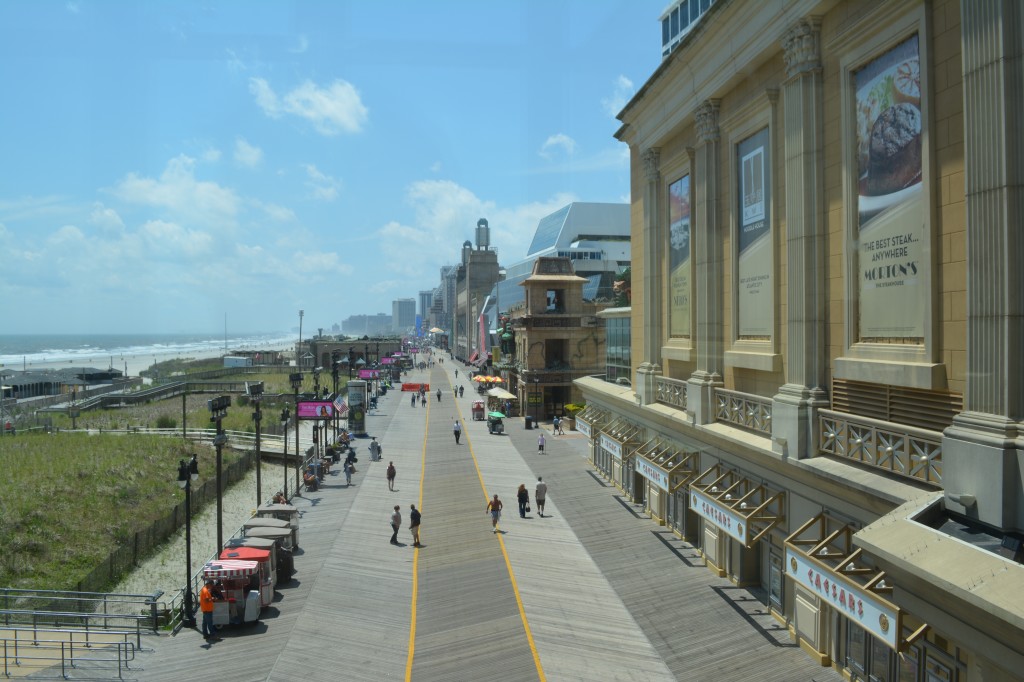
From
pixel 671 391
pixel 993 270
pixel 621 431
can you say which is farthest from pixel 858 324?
pixel 621 431

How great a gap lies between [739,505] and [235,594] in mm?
11362

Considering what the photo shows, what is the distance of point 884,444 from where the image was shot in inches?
458

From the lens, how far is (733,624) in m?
15.3

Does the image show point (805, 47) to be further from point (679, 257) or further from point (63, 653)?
point (63, 653)

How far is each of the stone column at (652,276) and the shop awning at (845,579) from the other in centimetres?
1188

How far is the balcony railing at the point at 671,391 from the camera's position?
890 inches

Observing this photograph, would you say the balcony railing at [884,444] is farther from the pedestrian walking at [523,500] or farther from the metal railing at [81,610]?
the metal railing at [81,610]

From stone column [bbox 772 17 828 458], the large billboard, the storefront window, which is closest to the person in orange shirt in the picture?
stone column [bbox 772 17 828 458]

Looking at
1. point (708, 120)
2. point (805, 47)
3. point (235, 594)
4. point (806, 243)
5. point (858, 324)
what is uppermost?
point (708, 120)

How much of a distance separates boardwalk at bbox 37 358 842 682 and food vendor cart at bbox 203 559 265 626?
0.30m

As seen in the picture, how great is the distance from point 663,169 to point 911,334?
47.8 feet

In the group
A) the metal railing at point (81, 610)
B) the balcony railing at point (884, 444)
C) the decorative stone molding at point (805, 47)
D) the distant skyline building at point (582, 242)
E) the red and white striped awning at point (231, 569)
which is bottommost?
the metal railing at point (81, 610)

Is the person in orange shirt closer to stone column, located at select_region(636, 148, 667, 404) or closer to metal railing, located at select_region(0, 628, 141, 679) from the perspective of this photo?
metal railing, located at select_region(0, 628, 141, 679)

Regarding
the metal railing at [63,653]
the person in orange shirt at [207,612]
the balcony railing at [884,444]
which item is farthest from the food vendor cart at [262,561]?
the balcony railing at [884,444]
